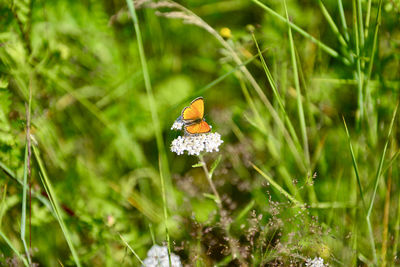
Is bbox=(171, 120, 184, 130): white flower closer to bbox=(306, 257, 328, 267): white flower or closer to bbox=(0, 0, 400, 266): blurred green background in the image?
bbox=(0, 0, 400, 266): blurred green background


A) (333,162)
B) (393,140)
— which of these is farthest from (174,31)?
(393,140)

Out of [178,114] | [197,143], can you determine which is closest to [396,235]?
[197,143]

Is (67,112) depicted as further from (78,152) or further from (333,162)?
(333,162)

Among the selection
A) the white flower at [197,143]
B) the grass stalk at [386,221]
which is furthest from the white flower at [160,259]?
the grass stalk at [386,221]

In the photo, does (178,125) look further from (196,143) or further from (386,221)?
(386,221)

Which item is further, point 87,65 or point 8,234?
point 87,65

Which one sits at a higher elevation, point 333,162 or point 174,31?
point 174,31

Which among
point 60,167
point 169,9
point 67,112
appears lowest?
point 60,167

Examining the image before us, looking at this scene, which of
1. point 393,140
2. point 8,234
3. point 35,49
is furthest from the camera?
point 35,49
